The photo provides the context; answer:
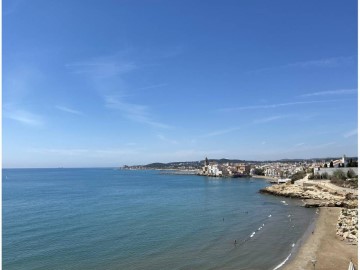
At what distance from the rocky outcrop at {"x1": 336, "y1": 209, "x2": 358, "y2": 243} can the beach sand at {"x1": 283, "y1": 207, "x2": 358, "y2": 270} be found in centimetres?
54

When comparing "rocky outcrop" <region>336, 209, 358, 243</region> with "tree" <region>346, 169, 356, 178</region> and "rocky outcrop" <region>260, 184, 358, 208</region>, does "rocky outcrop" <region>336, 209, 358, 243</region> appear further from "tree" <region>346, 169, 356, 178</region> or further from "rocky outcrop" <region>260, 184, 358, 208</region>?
"tree" <region>346, 169, 356, 178</region>

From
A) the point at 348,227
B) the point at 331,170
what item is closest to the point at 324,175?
the point at 331,170

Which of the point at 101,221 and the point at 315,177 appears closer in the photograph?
the point at 101,221

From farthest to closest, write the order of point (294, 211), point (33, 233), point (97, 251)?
point (294, 211), point (33, 233), point (97, 251)

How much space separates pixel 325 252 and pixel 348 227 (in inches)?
298

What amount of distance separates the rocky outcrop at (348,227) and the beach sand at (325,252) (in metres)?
0.54

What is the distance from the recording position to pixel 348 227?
31891 mm

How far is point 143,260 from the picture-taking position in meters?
24.3

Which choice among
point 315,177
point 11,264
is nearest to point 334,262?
point 11,264

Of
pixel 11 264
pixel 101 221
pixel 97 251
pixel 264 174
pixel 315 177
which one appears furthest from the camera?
pixel 264 174

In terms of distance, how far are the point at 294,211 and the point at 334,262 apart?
79.4 ft

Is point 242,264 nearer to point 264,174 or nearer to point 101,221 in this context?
point 101,221

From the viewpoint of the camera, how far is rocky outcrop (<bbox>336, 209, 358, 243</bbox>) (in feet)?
96.1

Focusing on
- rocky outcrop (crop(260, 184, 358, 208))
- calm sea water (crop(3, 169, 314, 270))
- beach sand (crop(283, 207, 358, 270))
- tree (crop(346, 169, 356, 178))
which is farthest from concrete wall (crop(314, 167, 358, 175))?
beach sand (crop(283, 207, 358, 270))
